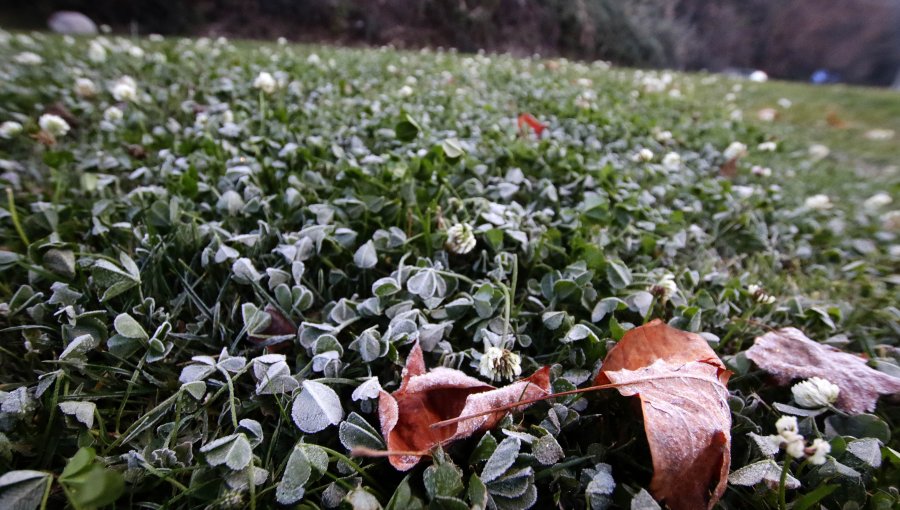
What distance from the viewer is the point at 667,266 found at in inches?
49.9

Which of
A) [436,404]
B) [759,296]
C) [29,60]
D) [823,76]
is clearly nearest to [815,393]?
[759,296]

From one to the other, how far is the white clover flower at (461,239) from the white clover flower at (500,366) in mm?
312

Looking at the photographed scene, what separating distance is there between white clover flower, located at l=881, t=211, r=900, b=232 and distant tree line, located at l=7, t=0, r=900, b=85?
8598 millimetres

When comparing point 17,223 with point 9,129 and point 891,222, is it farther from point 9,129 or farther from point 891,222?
point 891,222

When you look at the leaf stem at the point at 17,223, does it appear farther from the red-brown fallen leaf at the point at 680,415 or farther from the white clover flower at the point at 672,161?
the white clover flower at the point at 672,161

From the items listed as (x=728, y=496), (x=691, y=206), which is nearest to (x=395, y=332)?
(x=728, y=496)

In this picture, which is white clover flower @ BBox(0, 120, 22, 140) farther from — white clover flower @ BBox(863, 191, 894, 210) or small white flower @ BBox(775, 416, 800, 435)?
white clover flower @ BBox(863, 191, 894, 210)

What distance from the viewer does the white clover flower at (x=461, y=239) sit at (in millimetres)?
1057

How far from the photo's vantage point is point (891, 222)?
1.83 metres

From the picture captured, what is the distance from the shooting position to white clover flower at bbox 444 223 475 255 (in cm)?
106

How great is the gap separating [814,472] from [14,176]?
74.9 inches

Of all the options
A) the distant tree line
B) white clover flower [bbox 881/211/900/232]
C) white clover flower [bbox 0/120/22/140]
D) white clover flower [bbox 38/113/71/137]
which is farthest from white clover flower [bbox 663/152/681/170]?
the distant tree line

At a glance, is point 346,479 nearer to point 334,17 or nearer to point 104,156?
point 104,156

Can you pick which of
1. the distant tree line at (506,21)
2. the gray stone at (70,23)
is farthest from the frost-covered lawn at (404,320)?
the distant tree line at (506,21)
